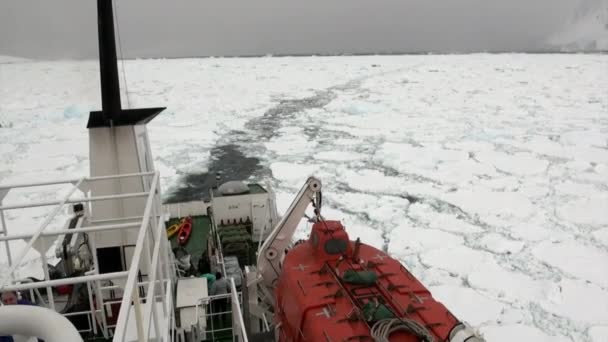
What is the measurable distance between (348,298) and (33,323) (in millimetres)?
2466

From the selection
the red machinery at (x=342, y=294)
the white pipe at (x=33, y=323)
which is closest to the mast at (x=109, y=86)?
the red machinery at (x=342, y=294)

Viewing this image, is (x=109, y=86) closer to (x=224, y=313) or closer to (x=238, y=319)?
(x=224, y=313)

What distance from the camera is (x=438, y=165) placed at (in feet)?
42.3

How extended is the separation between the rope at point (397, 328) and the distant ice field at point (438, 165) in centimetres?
341

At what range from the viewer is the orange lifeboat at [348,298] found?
9.33 feet

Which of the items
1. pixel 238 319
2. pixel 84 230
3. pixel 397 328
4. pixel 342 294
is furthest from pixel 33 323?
pixel 238 319

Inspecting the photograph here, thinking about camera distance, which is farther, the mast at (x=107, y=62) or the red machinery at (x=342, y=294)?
the mast at (x=107, y=62)

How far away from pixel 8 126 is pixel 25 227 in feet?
38.8

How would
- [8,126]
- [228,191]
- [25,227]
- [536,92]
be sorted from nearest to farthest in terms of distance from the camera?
[228,191], [25,227], [8,126], [536,92]

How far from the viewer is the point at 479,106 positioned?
22.0m

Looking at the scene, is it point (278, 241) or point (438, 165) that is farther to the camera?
point (438, 165)

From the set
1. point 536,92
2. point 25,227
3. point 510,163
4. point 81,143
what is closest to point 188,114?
point 81,143

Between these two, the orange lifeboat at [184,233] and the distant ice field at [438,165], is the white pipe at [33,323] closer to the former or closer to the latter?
the distant ice field at [438,165]

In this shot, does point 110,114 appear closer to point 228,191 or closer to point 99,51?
point 99,51
